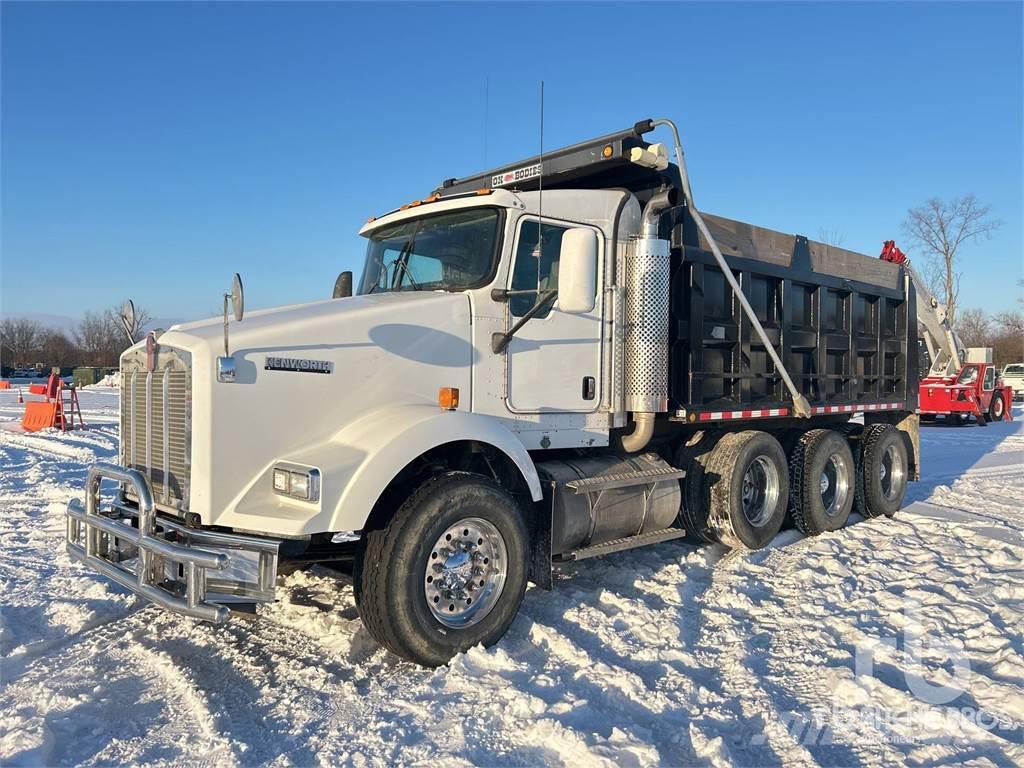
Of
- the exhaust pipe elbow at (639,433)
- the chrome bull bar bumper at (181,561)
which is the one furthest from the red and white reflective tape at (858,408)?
the chrome bull bar bumper at (181,561)

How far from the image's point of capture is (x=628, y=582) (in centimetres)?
567

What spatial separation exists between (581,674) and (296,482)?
1831 millimetres

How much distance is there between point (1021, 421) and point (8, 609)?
94.2ft

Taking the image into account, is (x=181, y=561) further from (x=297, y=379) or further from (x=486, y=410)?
Result: (x=486, y=410)

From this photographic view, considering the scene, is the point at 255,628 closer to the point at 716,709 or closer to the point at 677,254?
the point at 716,709

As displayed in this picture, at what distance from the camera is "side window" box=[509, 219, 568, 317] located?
510cm

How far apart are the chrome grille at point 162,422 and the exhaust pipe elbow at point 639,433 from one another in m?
3.29

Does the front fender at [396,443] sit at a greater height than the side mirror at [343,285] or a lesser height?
lesser

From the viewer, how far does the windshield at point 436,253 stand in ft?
16.6

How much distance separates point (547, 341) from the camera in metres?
5.27

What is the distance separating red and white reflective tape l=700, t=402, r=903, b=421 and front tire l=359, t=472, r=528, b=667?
2562 millimetres

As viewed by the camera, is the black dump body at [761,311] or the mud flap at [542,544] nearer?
the mud flap at [542,544]

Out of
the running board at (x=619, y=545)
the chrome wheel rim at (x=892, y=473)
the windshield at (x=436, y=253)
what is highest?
the windshield at (x=436, y=253)

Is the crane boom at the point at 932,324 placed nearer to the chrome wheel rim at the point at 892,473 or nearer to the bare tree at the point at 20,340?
the chrome wheel rim at the point at 892,473
